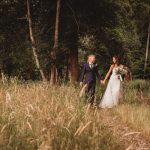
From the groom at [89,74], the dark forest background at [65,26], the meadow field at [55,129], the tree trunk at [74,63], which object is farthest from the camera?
the tree trunk at [74,63]

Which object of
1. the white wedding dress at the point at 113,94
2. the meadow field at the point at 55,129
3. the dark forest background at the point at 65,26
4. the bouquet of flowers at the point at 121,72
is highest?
the dark forest background at the point at 65,26

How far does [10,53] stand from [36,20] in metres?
2.80

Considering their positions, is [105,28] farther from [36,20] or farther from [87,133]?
[87,133]

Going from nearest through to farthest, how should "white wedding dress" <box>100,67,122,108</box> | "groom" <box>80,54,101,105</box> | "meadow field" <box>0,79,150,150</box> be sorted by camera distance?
1. "meadow field" <box>0,79,150,150</box>
2. "groom" <box>80,54,101,105</box>
3. "white wedding dress" <box>100,67,122,108</box>

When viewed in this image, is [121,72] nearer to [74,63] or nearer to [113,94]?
[113,94]

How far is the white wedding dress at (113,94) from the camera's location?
17.7m

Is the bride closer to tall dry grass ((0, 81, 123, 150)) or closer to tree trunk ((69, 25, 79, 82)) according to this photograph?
tree trunk ((69, 25, 79, 82))

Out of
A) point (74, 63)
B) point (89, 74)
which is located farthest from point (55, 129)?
point (74, 63)

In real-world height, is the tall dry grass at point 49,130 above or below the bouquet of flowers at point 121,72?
above

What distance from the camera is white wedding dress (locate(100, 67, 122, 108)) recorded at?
57.9 feet

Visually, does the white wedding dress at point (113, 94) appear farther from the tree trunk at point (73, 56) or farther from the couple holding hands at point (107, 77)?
the tree trunk at point (73, 56)

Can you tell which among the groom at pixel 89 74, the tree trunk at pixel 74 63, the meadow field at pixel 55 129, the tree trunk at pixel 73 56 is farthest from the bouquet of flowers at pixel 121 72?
the tree trunk at pixel 74 63

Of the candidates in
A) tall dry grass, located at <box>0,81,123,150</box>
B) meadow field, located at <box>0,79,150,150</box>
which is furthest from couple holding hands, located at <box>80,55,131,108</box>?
tall dry grass, located at <box>0,81,123,150</box>

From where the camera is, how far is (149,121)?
11531 millimetres
